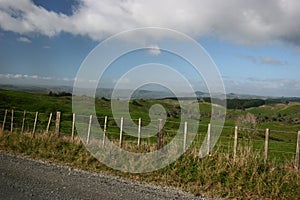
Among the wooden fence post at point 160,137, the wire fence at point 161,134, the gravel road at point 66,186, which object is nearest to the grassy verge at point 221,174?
the wire fence at point 161,134

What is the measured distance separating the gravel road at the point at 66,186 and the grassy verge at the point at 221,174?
0.72 metres

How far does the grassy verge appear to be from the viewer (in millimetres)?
8109

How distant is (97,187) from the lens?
7.86m

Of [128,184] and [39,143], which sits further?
[39,143]

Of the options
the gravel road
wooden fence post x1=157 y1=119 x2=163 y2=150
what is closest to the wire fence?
wooden fence post x1=157 y1=119 x2=163 y2=150

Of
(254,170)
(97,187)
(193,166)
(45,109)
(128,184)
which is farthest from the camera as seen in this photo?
(45,109)

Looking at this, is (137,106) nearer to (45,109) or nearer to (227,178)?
(45,109)

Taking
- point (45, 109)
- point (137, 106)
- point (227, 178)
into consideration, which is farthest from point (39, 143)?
point (137, 106)

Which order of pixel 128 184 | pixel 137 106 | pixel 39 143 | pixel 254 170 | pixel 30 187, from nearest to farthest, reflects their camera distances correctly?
pixel 30 187 < pixel 128 184 < pixel 254 170 < pixel 39 143 < pixel 137 106

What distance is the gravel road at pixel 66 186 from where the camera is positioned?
6938 millimetres

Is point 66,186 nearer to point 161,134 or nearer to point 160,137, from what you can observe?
point 160,137

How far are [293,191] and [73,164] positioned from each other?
6694mm

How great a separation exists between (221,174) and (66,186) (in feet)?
14.1

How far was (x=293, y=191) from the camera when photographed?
809 centimetres
